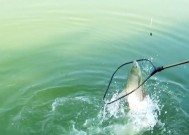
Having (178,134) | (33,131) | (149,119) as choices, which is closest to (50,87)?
(33,131)

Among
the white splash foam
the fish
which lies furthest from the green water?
the fish

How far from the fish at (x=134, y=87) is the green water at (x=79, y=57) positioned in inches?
21.6

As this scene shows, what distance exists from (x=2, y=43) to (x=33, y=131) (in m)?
3.56

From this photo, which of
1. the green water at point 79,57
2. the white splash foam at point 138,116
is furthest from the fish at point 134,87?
the green water at point 79,57

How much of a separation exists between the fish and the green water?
547mm

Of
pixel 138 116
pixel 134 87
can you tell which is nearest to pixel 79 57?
pixel 138 116

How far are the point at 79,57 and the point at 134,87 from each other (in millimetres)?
2963

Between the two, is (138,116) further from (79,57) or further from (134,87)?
(79,57)

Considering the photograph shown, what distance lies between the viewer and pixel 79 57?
8.73 meters

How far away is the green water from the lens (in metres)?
6.75

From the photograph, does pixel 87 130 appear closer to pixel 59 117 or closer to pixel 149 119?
pixel 59 117

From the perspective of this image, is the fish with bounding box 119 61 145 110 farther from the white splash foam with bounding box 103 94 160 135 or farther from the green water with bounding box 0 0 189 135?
the green water with bounding box 0 0 189 135

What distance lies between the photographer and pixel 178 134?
6.45 m

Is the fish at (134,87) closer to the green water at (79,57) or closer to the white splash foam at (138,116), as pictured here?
the white splash foam at (138,116)
